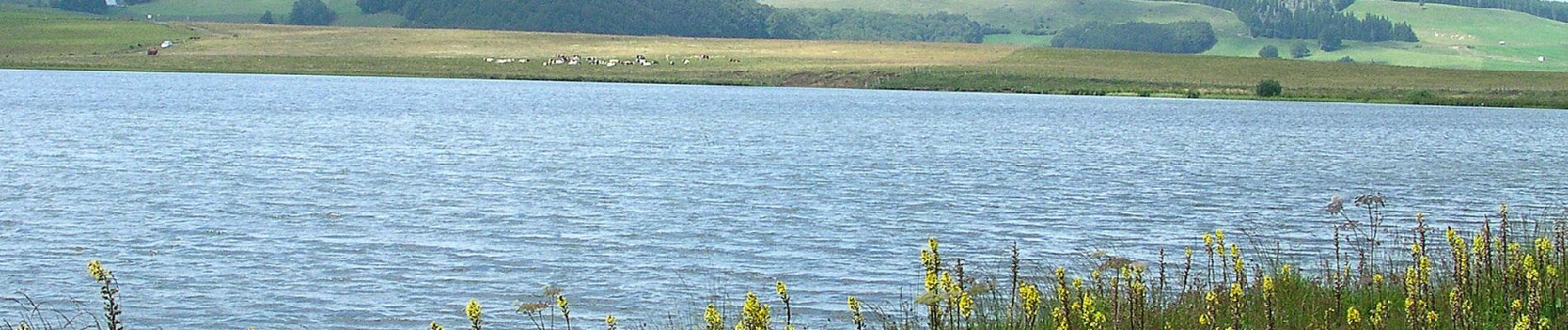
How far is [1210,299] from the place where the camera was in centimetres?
809

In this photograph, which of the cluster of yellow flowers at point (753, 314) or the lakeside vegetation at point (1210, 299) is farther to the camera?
the lakeside vegetation at point (1210, 299)

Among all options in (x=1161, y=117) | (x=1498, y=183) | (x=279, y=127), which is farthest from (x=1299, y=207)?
(x=1161, y=117)

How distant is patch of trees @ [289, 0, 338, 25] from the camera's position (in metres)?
189

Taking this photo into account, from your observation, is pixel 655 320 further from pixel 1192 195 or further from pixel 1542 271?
pixel 1192 195

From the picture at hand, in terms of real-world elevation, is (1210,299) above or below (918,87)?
below

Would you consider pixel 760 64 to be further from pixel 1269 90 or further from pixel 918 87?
pixel 1269 90

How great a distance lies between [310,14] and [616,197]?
17128cm

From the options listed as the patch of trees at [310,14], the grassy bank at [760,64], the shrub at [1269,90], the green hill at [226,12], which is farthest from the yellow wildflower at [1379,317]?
the patch of trees at [310,14]

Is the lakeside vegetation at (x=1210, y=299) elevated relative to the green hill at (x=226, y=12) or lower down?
lower down

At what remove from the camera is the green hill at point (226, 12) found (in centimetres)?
18275

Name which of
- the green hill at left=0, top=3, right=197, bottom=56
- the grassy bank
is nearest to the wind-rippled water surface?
the grassy bank

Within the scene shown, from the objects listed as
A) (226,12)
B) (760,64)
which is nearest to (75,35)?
(760,64)

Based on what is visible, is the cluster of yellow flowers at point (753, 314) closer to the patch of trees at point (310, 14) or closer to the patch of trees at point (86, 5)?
the patch of trees at point (310, 14)

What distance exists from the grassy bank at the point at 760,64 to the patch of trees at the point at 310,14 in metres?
40.0
